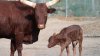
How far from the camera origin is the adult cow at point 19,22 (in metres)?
16.0

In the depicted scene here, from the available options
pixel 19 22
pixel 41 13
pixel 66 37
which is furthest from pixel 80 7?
pixel 41 13

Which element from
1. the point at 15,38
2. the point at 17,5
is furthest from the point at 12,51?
the point at 17,5

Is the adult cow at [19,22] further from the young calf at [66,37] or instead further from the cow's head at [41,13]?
the young calf at [66,37]

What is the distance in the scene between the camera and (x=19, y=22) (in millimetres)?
16016

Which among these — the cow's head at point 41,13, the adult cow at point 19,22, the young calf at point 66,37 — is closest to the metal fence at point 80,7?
the young calf at point 66,37

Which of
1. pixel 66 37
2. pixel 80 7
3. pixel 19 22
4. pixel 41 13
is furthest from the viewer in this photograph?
pixel 80 7

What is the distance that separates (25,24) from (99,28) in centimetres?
1484

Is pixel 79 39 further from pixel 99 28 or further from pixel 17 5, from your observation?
pixel 99 28

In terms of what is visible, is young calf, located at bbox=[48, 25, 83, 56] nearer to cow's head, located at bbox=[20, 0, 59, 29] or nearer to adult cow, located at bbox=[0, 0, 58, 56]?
adult cow, located at bbox=[0, 0, 58, 56]

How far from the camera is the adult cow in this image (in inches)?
629

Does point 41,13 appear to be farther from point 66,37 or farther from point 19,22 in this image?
point 66,37

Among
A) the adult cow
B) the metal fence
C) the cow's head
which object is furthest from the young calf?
the metal fence

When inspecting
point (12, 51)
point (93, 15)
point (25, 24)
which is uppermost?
point (25, 24)

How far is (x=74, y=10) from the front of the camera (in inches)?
1756
